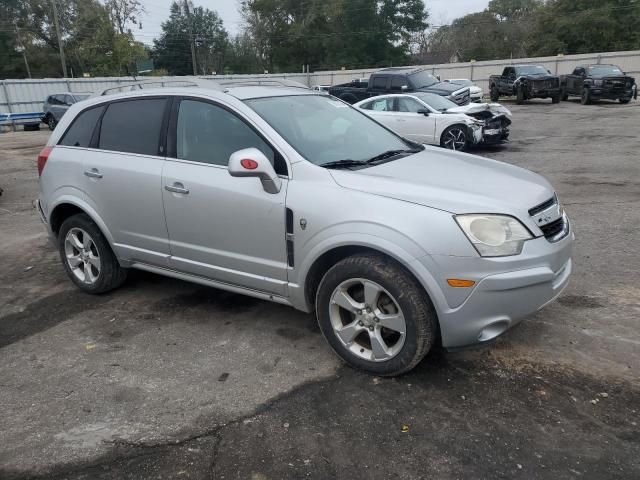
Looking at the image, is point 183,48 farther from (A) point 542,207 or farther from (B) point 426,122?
(A) point 542,207

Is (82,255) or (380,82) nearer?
(82,255)

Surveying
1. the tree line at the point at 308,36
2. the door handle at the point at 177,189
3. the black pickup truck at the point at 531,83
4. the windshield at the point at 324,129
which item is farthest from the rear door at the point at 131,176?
the tree line at the point at 308,36

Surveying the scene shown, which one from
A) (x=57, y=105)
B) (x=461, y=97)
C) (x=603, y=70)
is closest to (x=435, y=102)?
(x=461, y=97)

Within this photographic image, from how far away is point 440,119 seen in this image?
1212 cm

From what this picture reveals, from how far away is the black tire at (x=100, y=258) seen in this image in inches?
185

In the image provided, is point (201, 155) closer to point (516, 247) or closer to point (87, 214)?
point (87, 214)

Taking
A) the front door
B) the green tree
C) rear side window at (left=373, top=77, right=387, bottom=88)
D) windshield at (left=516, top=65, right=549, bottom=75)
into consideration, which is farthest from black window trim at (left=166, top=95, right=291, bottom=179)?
the green tree

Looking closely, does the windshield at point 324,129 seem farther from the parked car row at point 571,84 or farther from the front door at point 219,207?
the parked car row at point 571,84

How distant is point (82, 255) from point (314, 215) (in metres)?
2.61

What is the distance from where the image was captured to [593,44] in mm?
45562

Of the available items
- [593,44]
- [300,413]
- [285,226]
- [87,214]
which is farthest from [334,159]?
[593,44]

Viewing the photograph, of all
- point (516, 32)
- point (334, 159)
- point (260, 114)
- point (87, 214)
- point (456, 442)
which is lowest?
point (456, 442)

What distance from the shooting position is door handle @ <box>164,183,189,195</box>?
3926mm

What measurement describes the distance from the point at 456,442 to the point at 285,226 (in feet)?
5.35
